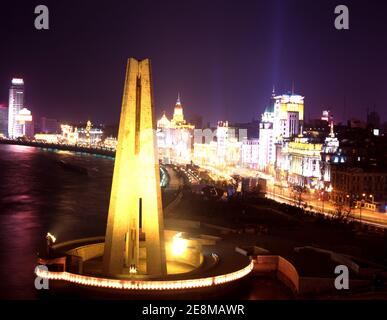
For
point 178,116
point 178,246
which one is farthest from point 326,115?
point 178,246

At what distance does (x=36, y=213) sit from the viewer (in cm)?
3322

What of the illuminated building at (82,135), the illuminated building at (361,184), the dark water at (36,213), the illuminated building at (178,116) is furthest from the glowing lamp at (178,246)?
the illuminated building at (82,135)

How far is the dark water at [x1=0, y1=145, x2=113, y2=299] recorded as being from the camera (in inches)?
690

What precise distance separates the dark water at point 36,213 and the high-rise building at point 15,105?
99.2 metres

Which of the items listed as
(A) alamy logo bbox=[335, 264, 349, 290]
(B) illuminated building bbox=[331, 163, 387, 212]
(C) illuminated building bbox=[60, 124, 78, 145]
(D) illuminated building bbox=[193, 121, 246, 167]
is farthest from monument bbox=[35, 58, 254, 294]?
(C) illuminated building bbox=[60, 124, 78, 145]

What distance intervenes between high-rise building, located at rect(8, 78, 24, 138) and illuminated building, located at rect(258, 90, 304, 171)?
348 ft

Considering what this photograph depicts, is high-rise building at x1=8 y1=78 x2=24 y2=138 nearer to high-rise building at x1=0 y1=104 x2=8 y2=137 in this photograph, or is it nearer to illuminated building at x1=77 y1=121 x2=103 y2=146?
high-rise building at x1=0 y1=104 x2=8 y2=137

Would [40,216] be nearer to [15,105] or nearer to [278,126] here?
[278,126]

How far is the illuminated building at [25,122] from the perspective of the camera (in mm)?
158625

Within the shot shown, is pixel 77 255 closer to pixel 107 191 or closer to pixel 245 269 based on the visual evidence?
pixel 245 269

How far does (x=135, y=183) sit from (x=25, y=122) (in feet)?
519

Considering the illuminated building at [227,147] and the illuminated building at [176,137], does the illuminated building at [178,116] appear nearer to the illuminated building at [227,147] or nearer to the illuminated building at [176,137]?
the illuminated building at [176,137]

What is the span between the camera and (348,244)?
21531mm
